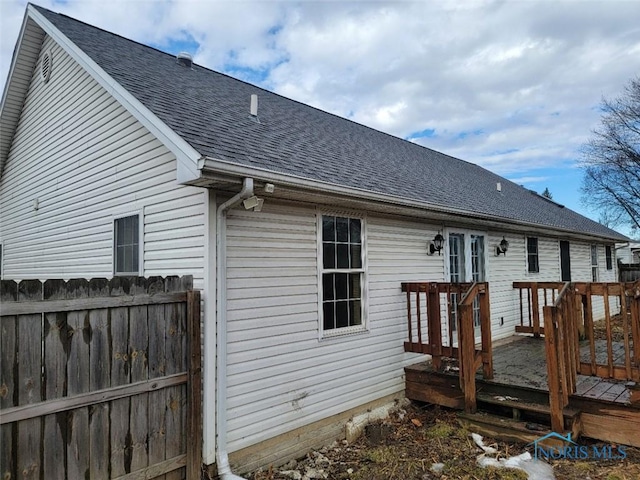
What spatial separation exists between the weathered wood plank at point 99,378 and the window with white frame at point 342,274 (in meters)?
2.43

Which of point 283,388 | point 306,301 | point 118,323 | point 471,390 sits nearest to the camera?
point 118,323

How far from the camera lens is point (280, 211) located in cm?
459

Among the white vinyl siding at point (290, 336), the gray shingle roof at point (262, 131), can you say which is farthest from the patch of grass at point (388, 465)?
the gray shingle roof at point (262, 131)

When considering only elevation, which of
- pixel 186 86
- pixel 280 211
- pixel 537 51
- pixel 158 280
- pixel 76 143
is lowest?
pixel 158 280

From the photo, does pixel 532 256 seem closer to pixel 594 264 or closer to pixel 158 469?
pixel 594 264

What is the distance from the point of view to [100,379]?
128 inches

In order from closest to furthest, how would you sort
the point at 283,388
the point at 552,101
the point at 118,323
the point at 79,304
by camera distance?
the point at 79,304 < the point at 118,323 < the point at 283,388 < the point at 552,101

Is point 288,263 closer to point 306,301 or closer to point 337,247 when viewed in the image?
point 306,301

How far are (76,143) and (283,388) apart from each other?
4.94m

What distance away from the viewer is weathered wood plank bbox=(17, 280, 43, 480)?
2832mm

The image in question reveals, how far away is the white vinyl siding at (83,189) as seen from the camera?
175 inches

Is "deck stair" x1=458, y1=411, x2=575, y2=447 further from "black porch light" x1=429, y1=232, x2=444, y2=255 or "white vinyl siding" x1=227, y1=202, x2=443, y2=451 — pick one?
"black porch light" x1=429, y1=232, x2=444, y2=255

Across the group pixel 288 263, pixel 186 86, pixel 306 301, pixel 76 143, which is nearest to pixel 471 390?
pixel 306 301

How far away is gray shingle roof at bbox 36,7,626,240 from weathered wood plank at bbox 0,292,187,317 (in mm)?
1316
